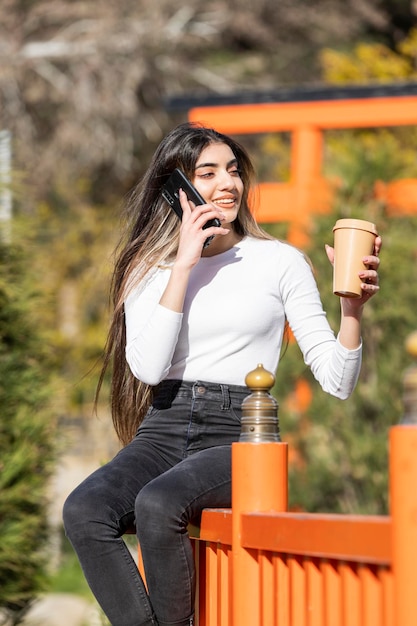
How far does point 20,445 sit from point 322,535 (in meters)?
3.66

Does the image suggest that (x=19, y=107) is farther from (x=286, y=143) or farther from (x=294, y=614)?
(x=294, y=614)

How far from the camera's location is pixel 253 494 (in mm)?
2406

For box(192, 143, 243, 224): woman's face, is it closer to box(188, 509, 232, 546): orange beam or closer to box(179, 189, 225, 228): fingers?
box(179, 189, 225, 228): fingers

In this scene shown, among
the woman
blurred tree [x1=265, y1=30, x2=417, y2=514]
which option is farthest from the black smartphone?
blurred tree [x1=265, y1=30, x2=417, y2=514]

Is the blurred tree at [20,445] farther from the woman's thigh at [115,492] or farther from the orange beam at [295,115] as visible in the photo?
the orange beam at [295,115]

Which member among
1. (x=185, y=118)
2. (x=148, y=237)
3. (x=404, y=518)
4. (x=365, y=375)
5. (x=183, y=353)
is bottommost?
(x=404, y=518)

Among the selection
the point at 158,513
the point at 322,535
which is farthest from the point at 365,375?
the point at 322,535

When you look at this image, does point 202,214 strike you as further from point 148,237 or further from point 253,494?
point 253,494

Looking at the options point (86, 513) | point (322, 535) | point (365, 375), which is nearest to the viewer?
point (322, 535)

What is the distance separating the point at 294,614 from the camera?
2.25m

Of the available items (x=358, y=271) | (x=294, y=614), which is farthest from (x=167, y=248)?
(x=294, y=614)

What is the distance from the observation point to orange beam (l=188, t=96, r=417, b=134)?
30.7ft

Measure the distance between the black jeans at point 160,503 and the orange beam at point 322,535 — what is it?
261mm

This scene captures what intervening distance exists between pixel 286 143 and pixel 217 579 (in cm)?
1363
